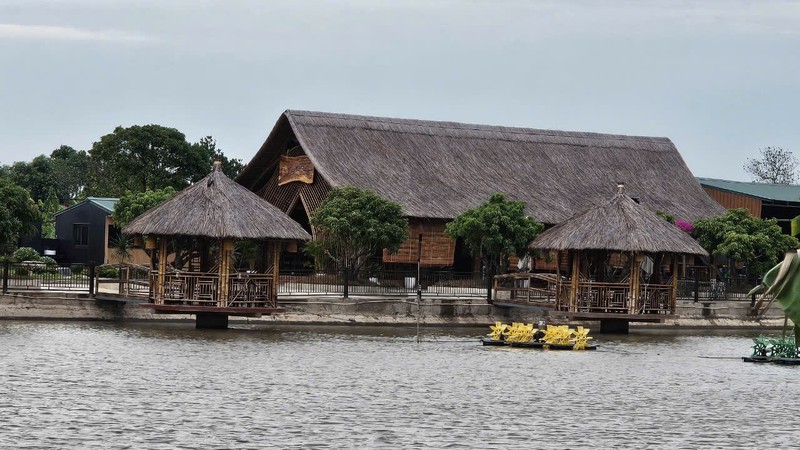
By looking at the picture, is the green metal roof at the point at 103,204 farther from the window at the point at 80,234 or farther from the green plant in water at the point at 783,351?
the green plant in water at the point at 783,351

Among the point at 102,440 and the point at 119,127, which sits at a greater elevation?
the point at 119,127

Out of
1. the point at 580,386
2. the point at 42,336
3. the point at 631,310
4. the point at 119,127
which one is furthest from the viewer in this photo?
the point at 119,127

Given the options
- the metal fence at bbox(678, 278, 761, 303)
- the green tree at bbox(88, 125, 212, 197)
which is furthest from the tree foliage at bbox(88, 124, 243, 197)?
the metal fence at bbox(678, 278, 761, 303)

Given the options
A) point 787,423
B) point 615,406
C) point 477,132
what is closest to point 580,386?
point 615,406

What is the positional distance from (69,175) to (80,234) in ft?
124

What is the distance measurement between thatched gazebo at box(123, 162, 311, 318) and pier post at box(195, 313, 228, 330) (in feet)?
4.09

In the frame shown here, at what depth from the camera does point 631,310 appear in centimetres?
3744

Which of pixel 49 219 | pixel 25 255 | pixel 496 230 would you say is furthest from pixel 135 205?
pixel 49 219

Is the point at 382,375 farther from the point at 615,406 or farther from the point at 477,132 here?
the point at 477,132

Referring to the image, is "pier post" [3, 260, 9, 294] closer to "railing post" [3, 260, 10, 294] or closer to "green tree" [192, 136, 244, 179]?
"railing post" [3, 260, 10, 294]

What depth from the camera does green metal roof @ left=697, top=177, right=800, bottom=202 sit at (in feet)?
200

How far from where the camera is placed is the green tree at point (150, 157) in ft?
237

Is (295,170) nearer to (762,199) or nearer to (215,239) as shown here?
(215,239)

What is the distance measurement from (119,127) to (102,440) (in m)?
58.3
